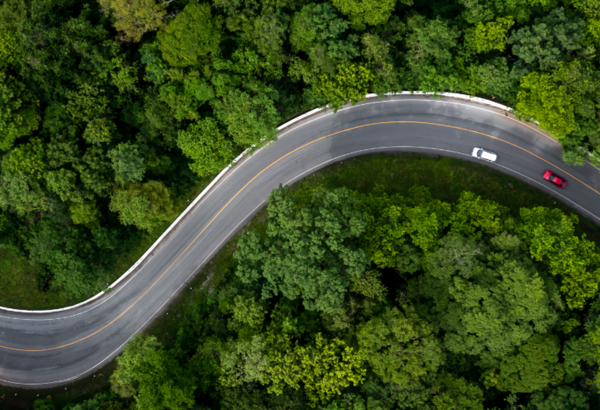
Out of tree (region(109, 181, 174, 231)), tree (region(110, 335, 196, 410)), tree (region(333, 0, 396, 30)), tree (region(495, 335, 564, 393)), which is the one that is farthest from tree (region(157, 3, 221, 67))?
tree (region(495, 335, 564, 393))

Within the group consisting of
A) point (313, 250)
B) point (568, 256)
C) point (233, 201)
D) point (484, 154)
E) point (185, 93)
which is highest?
point (185, 93)

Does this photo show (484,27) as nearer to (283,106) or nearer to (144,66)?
(283,106)

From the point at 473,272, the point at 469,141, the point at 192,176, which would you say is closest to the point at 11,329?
the point at 192,176

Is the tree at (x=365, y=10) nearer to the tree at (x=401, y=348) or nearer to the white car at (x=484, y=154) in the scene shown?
the white car at (x=484, y=154)

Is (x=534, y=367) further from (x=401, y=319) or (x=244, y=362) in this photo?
(x=244, y=362)

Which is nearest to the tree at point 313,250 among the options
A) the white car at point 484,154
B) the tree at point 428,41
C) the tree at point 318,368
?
the tree at point 318,368

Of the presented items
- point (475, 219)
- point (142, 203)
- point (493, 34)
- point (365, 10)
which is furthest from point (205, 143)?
point (493, 34)
